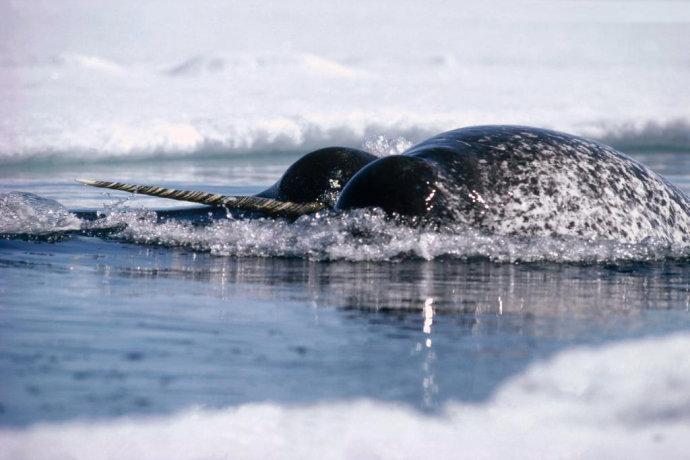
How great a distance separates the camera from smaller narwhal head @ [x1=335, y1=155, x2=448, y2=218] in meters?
7.88

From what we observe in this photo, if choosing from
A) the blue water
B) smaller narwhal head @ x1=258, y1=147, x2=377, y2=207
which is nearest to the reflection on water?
the blue water

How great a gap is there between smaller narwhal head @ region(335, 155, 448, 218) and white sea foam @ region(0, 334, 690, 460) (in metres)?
3.83

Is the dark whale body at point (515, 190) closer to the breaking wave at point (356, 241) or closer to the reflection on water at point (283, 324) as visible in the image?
the breaking wave at point (356, 241)

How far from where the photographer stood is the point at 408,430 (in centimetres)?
362

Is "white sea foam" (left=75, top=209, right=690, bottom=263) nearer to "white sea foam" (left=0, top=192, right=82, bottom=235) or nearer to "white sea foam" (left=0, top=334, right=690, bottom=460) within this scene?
"white sea foam" (left=0, top=192, right=82, bottom=235)

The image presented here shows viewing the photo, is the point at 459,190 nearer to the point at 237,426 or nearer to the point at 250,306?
the point at 250,306

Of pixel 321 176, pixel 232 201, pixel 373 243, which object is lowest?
pixel 373 243

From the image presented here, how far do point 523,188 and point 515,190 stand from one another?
0.21ft

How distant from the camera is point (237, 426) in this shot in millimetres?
3623

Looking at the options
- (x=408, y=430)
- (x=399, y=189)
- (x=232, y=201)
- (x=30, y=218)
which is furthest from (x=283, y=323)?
(x=30, y=218)

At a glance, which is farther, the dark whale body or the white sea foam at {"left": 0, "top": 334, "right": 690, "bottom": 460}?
the dark whale body

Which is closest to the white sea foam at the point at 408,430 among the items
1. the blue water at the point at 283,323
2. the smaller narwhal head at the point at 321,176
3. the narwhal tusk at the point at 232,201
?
the blue water at the point at 283,323

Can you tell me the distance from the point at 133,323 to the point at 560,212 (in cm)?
403

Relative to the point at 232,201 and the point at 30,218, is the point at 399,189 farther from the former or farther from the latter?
the point at 30,218
